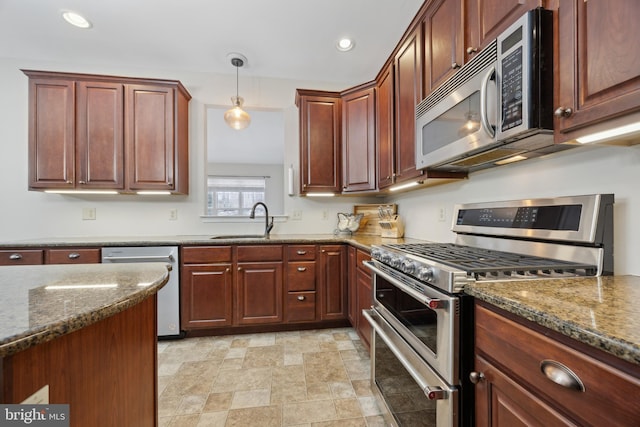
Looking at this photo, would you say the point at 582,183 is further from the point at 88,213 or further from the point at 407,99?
the point at 88,213

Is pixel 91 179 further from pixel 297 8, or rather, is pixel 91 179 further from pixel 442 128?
pixel 442 128

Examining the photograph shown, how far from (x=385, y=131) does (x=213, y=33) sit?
1763 mm

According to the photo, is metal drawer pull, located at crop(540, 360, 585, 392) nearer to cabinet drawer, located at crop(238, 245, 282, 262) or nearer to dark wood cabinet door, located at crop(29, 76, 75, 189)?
cabinet drawer, located at crop(238, 245, 282, 262)

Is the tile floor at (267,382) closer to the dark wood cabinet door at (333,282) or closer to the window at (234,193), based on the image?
the dark wood cabinet door at (333,282)

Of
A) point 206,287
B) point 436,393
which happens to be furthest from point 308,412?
point 206,287

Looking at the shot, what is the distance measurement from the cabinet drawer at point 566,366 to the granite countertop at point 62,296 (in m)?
1.02

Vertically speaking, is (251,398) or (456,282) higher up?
(456,282)

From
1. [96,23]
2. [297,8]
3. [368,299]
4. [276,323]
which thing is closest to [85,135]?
[96,23]

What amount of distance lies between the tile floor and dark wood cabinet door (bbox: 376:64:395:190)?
58.0 inches

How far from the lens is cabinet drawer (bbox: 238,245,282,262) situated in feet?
8.08

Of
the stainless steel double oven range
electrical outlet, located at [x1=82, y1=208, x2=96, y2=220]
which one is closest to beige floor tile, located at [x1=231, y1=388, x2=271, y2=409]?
the stainless steel double oven range

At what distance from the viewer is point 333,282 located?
8.45 feet

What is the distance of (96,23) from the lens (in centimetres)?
228

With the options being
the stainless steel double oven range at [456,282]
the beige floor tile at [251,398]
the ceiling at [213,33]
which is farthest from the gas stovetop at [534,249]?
the ceiling at [213,33]
